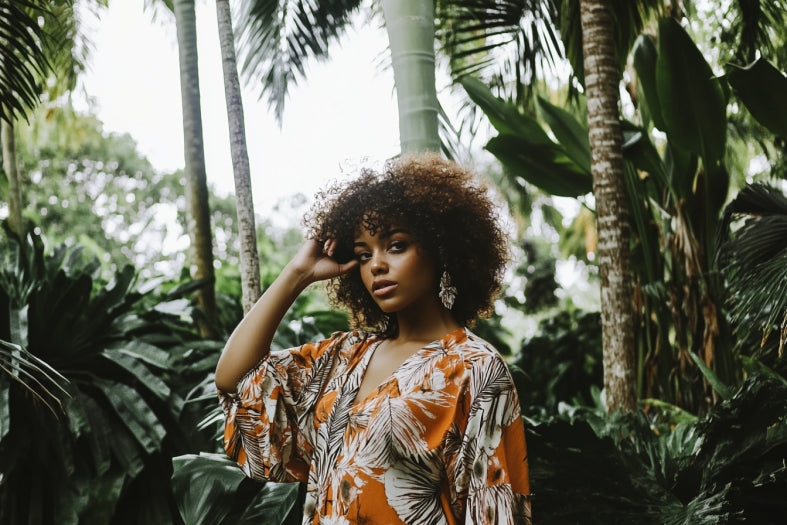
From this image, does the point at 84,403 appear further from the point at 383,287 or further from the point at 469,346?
the point at 469,346

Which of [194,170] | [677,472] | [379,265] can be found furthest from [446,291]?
[194,170]

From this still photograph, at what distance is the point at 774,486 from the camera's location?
247 centimetres

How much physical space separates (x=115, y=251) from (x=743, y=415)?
21980mm

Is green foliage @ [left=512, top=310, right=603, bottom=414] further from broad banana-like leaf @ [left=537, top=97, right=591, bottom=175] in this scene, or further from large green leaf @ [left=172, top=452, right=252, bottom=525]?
large green leaf @ [left=172, top=452, right=252, bottom=525]

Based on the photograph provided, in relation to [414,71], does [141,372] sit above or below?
below

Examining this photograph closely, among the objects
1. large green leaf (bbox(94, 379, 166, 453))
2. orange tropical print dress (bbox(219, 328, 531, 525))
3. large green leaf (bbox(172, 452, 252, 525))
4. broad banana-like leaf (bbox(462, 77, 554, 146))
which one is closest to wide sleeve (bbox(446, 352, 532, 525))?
orange tropical print dress (bbox(219, 328, 531, 525))

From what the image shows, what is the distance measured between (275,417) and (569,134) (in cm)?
374

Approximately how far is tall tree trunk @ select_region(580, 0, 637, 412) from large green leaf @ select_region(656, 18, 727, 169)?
12.6 inches

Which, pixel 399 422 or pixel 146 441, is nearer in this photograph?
pixel 399 422

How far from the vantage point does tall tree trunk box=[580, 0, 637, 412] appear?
380 centimetres

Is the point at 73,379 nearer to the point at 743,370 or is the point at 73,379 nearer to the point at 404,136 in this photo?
the point at 404,136

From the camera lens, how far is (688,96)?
13.8 feet

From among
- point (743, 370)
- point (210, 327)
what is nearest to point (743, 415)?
point (743, 370)

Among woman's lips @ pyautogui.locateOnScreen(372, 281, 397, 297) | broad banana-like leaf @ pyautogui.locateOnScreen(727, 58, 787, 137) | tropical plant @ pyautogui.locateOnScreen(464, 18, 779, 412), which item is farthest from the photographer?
tropical plant @ pyautogui.locateOnScreen(464, 18, 779, 412)
